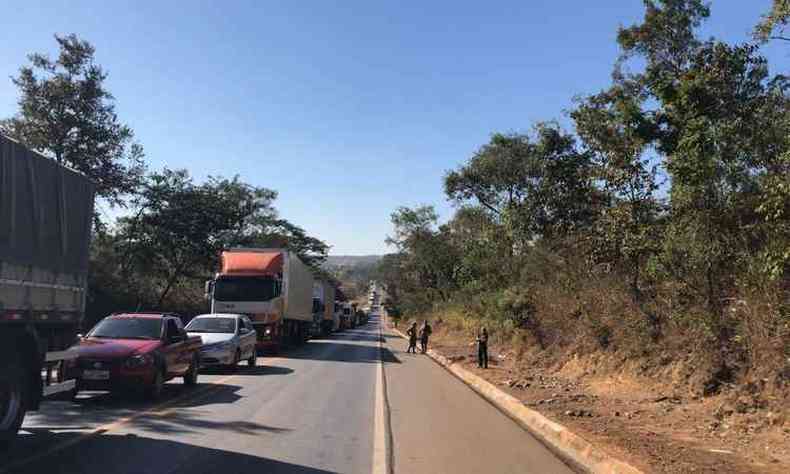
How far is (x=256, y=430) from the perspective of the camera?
33.1 ft

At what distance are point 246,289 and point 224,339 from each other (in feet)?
26.5

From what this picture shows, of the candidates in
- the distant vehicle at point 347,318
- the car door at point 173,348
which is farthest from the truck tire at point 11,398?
the distant vehicle at point 347,318

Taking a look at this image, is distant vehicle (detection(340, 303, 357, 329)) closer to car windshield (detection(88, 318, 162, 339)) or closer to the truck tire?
car windshield (detection(88, 318, 162, 339))

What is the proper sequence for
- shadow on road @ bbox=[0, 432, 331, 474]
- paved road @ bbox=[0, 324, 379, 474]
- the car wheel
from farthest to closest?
the car wheel
paved road @ bbox=[0, 324, 379, 474]
shadow on road @ bbox=[0, 432, 331, 474]

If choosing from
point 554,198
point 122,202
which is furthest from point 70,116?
point 554,198

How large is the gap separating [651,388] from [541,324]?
968cm

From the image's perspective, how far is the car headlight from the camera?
12273 mm

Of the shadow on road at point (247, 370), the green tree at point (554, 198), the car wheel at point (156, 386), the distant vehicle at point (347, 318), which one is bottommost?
the shadow on road at point (247, 370)

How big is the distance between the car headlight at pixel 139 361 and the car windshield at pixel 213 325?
24.4 feet

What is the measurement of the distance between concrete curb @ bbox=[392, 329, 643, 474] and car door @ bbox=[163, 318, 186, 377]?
6.27 metres

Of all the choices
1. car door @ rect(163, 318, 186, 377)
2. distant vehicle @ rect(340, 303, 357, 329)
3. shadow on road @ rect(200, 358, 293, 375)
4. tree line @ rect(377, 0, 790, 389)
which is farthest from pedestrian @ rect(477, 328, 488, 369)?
distant vehicle @ rect(340, 303, 357, 329)

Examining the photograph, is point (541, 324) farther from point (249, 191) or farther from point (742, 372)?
point (249, 191)

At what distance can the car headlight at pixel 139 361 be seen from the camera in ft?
40.3

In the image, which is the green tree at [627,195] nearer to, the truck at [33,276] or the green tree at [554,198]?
the green tree at [554,198]
